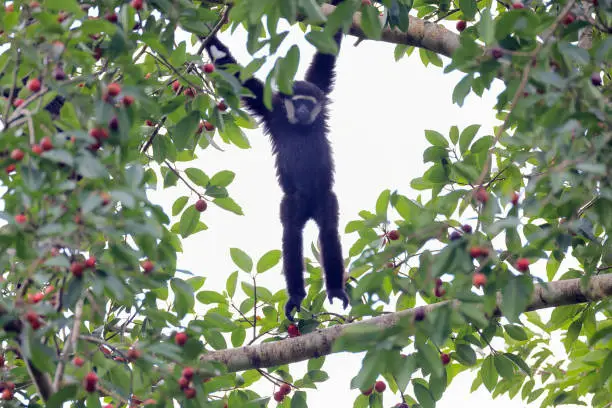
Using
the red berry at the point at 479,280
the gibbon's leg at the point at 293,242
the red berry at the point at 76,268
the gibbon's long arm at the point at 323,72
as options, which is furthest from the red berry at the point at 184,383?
the gibbon's long arm at the point at 323,72

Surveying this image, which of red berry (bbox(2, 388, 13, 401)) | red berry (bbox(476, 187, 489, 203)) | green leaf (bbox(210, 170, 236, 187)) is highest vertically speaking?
green leaf (bbox(210, 170, 236, 187))

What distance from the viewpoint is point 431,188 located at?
17.4 ft

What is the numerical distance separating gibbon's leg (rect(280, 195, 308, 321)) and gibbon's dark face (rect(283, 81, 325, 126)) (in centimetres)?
60

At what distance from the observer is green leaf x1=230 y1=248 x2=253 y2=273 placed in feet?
17.1

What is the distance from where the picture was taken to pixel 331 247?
6160 millimetres

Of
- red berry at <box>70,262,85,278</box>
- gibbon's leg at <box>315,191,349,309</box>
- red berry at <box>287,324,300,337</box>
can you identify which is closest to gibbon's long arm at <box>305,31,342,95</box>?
gibbon's leg at <box>315,191,349,309</box>

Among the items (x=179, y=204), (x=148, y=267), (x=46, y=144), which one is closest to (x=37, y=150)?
(x=46, y=144)

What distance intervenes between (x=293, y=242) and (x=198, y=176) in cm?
151

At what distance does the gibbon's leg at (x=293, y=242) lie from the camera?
19.8ft

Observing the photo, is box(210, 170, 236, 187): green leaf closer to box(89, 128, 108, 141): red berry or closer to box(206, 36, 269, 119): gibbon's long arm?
box(206, 36, 269, 119): gibbon's long arm

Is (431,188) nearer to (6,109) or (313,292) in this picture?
(313,292)

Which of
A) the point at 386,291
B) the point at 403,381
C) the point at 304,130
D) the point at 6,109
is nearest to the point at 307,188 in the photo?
the point at 304,130

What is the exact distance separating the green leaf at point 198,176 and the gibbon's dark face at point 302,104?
1.48m

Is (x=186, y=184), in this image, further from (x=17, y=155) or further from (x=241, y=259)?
(x=17, y=155)
